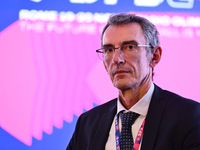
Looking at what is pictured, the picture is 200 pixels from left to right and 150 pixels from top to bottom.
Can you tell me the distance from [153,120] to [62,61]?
57.5 inches

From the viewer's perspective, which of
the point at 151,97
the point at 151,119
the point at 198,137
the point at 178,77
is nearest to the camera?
the point at 198,137

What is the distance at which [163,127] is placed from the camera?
1.75 m

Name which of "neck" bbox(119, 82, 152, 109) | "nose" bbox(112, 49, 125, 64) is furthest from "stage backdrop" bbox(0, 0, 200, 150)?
"nose" bbox(112, 49, 125, 64)

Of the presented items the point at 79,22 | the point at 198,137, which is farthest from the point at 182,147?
the point at 79,22

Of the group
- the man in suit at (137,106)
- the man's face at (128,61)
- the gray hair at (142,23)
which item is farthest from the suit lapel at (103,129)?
the gray hair at (142,23)

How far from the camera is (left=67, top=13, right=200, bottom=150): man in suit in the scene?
5.59 feet

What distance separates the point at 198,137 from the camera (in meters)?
Result: 1.63

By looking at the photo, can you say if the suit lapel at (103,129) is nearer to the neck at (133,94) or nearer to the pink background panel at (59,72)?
the neck at (133,94)

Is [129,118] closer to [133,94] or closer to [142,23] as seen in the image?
[133,94]

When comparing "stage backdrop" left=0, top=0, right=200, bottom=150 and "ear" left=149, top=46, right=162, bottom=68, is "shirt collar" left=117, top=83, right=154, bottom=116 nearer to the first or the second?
"ear" left=149, top=46, right=162, bottom=68

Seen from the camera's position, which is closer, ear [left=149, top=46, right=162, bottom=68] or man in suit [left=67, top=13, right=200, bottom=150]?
man in suit [left=67, top=13, right=200, bottom=150]

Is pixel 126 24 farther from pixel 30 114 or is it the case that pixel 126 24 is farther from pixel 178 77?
pixel 30 114

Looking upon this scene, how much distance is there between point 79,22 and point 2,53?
788mm

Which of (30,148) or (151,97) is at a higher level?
(151,97)
